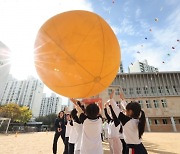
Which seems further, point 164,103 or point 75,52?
point 164,103

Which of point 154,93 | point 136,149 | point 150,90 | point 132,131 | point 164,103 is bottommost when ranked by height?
point 136,149

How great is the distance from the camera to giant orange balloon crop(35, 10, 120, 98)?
2340 mm

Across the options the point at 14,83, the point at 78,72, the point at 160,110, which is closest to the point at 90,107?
the point at 78,72

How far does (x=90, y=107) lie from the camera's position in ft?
8.41

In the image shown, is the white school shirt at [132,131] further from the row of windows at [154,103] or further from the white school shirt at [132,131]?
the row of windows at [154,103]

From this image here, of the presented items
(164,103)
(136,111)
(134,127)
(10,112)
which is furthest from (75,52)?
(10,112)

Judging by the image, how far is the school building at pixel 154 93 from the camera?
2914 centimetres

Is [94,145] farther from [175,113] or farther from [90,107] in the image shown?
[175,113]

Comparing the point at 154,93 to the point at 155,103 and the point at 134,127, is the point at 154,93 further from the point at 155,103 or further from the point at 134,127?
the point at 134,127

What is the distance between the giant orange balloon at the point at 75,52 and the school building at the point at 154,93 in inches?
1125

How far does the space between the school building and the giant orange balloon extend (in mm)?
28585

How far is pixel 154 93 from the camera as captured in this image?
3522 centimetres

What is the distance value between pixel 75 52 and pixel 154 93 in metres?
37.0

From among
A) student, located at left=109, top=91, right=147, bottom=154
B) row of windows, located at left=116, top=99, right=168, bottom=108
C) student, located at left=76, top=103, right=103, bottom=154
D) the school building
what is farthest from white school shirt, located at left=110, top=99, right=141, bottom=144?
row of windows, located at left=116, top=99, right=168, bottom=108
